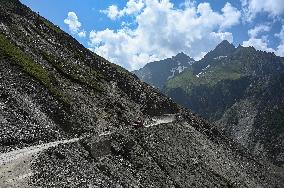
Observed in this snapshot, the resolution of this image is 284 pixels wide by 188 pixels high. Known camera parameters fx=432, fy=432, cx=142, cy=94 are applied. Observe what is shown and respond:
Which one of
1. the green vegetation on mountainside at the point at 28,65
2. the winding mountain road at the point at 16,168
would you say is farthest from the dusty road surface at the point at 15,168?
the green vegetation on mountainside at the point at 28,65

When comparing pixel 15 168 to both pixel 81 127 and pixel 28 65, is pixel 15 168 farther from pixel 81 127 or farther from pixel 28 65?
pixel 28 65

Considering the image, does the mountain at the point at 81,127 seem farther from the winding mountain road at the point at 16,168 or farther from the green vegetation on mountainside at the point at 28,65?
the green vegetation on mountainside at the point at 28,65

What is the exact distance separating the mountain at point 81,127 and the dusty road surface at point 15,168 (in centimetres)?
9

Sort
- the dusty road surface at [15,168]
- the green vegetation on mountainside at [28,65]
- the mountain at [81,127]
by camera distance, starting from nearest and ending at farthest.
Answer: the dusty road surface at [15,168] < the mountain at [81,127] < the green vegetation on mountainside at [28,65]

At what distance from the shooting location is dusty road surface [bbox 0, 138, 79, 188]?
3762 centimetres

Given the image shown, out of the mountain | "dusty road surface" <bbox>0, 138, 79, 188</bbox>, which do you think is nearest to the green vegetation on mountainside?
the mountain

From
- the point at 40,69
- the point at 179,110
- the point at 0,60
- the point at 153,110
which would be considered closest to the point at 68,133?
the point at 0,60

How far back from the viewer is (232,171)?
9800 centimetres

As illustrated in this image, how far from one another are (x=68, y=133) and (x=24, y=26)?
5648cm

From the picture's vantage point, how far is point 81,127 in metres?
78.5

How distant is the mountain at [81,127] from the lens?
47438mm

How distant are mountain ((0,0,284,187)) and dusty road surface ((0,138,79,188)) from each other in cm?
9

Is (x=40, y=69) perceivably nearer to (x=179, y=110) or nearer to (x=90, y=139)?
(x=90, y=139)

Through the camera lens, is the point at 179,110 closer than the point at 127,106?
No
